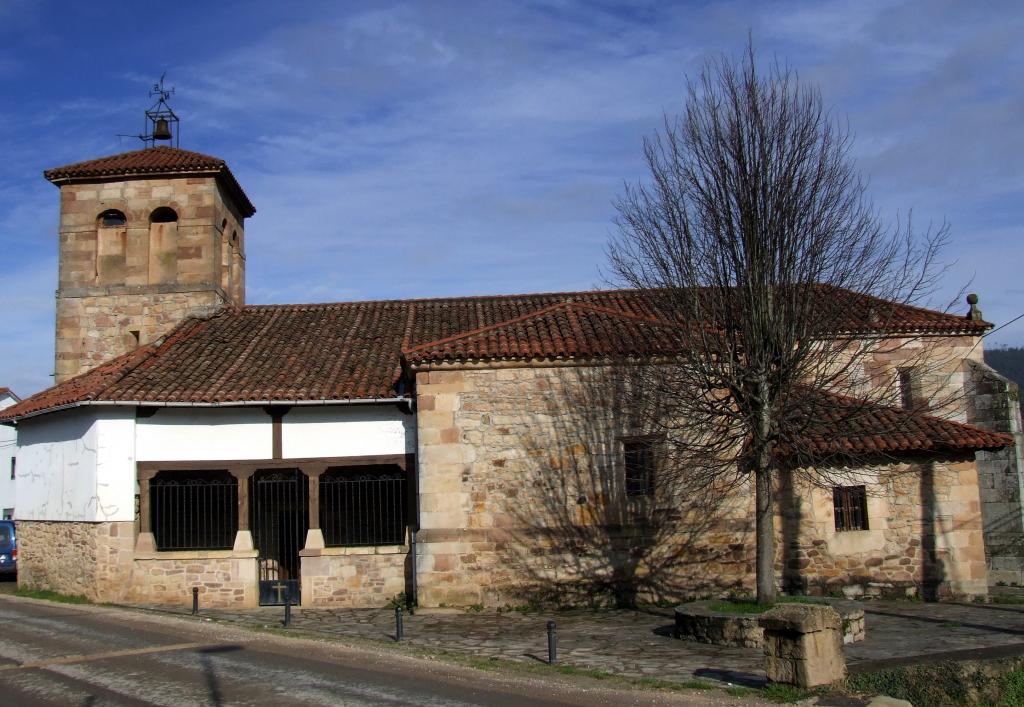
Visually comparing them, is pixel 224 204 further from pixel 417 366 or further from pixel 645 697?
pixel 645 697

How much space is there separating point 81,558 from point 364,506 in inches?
199

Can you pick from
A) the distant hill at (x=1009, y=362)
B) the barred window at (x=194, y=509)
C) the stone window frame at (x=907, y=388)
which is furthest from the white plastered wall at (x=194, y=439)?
the distant hill at (x=1009, y=362)

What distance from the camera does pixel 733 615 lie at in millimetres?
11352

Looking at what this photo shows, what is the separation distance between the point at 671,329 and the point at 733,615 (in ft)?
13.4

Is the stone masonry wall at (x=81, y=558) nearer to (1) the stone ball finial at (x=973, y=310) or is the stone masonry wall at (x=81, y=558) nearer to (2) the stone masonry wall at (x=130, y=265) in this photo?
(2) the stone masonry wall at (x=130, y=265)

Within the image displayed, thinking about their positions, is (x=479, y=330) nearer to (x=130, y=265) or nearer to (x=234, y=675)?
(x=234, y=675)

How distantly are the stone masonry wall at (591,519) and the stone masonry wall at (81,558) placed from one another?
5424mm

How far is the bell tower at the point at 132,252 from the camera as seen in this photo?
20297 mm

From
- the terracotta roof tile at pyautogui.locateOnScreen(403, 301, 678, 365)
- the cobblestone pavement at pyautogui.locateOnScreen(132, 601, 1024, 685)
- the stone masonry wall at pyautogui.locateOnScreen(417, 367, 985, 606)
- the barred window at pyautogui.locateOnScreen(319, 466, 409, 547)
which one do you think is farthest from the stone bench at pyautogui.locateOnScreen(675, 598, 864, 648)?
the barred window at pyautogui.locateOnScreen(319, 466, 409, 547)

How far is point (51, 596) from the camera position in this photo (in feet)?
53.8

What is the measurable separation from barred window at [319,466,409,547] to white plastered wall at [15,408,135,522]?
3.50 meters

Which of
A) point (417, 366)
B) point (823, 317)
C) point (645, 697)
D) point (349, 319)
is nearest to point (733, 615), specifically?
point (645, 697)

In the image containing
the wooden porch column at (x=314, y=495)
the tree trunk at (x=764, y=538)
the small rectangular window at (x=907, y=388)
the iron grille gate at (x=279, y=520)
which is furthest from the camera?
the iron grille gate at (x=279, y=520)

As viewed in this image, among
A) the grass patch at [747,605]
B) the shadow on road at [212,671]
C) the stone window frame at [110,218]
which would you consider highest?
the stone window frame at [110,218]
